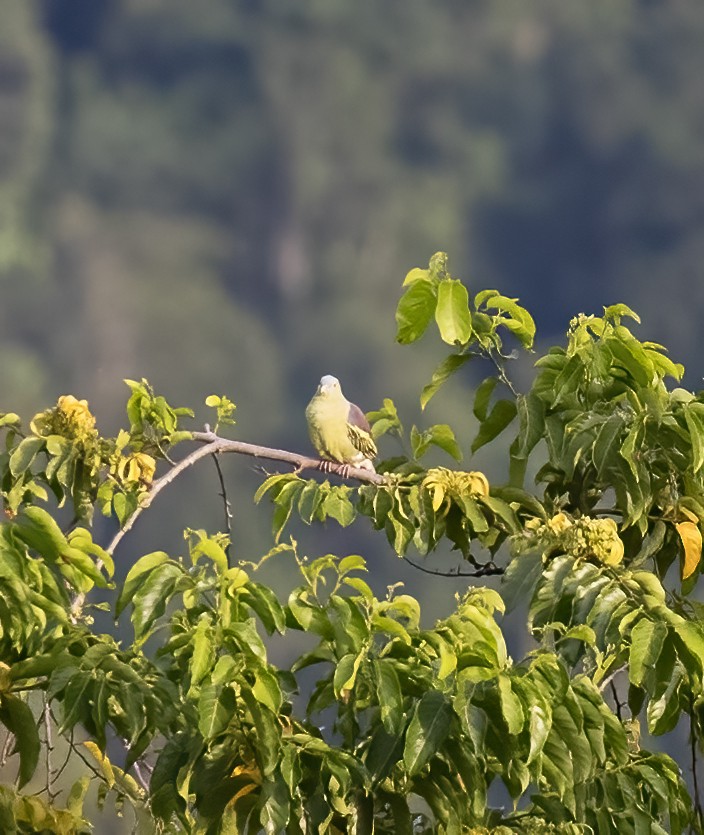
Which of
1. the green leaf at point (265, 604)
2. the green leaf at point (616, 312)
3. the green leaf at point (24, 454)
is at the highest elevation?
the green leaf at point (616, 312)

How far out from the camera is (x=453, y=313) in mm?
2467

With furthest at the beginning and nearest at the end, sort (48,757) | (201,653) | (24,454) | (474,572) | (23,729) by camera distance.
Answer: (474,572)
(24,454)
(48,757)
(23,729)
(201,653)

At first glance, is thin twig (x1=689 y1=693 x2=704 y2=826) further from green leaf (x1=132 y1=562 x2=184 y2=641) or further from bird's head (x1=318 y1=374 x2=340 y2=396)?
bird's head (x1=318 y1=374 x2=340 y2=396)

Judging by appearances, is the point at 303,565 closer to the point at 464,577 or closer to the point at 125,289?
the point at 464,577

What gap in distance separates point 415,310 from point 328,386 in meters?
0.94

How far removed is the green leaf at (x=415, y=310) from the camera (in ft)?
8.23

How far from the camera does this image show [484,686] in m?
1.99

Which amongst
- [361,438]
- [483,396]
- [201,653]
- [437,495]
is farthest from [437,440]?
[201,653]

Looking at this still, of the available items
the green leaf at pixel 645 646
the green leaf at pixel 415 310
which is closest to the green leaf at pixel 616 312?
the green leaf at pixel 415 310

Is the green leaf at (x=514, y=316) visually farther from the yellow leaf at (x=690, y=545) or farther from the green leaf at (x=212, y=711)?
the green leaf at (x=212, y=711)

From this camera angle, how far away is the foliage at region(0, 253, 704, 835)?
198cm

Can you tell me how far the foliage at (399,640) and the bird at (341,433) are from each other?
1.90 ft

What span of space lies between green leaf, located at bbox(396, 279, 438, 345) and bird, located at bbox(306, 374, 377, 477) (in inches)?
28.1

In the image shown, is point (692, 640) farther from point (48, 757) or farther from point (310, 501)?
point (48, 757)
